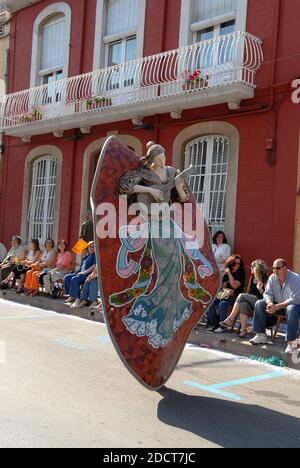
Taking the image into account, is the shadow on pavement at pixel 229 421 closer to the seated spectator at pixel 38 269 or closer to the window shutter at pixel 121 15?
the seated spectator at pixel 38 269

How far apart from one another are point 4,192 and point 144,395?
13.5 meters

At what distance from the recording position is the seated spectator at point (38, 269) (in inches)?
459

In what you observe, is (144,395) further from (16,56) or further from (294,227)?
(16,56)

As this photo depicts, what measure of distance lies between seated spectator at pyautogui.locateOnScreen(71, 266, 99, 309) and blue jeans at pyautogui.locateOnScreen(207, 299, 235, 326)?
2512 millimetres

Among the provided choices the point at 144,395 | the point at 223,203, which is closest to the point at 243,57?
the point at 223,203

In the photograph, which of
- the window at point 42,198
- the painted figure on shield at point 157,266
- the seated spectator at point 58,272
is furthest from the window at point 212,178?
the painted figure on shield at point 157,266

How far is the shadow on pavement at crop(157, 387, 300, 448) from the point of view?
159 inches

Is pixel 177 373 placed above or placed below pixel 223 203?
below

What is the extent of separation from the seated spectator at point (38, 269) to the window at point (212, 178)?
3.42 m

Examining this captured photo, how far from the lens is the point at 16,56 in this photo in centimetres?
1734

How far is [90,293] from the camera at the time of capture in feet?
32.9

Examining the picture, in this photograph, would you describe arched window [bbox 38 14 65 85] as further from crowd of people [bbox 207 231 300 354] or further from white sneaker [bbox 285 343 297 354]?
white sneaker [bbox 285 343 297 354]

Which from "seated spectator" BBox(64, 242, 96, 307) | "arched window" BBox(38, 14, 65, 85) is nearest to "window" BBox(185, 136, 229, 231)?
"seated spectator" BBox(64, 242, 96, 307)

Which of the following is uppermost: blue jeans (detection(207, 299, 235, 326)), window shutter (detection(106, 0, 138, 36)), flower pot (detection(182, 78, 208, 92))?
window shutter (detection(106, 0, 138, 36))
